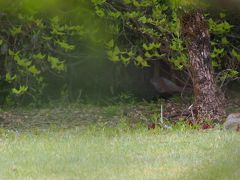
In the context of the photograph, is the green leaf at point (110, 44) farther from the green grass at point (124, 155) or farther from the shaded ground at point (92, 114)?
the green grass at point (124, 155)

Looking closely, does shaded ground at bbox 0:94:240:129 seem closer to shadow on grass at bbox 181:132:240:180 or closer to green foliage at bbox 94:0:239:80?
green foliage at bbox 94:0:239:80

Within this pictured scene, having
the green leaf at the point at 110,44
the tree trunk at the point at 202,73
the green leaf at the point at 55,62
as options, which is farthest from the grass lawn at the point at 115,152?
the green leaf at the point at 110,44

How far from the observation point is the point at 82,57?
10.2 m

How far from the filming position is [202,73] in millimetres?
7934

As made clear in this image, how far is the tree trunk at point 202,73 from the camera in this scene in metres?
7.84

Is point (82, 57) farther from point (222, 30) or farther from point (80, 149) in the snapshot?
point (80, 149)

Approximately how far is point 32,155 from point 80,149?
0.47m

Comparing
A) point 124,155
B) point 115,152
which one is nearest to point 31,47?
point 115,152

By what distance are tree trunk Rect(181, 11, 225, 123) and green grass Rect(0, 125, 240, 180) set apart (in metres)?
1.22

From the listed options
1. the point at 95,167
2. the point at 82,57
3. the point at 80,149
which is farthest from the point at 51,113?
the point at 95,167

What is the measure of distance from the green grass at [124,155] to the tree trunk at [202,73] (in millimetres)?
1218

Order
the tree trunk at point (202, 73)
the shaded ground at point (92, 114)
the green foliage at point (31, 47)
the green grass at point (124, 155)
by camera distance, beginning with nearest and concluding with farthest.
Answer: the green grass at point (124, 155) < the tree trunk at point (202, 73) < the shaded ground at point (92, 114) < the green foliage at point (31, 47)

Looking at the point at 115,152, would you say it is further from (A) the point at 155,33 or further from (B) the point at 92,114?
(B) the point at 92,114

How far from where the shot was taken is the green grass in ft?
14.8
